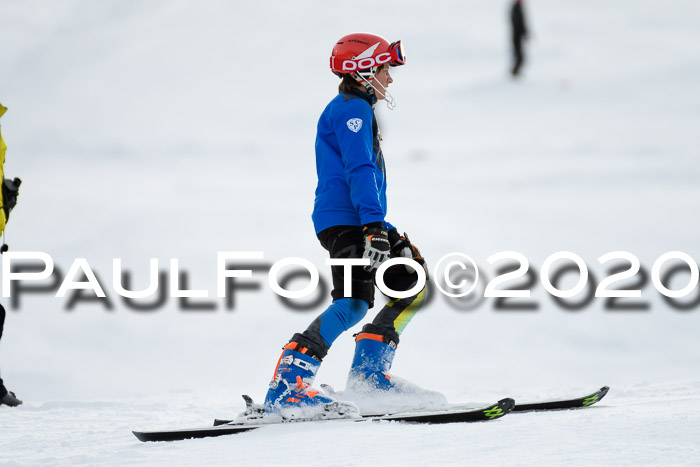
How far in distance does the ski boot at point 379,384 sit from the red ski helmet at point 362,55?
4.21ft

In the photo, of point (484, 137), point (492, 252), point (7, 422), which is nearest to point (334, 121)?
point (7, 422)

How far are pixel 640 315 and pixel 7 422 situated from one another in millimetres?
8313

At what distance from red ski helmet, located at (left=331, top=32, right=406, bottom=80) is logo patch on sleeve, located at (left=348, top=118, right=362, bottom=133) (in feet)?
1.03

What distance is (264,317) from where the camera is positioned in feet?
37.6

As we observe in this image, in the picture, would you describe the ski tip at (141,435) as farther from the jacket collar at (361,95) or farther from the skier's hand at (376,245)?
the jacket collar at (361,95)

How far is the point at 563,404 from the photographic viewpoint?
4.29 m

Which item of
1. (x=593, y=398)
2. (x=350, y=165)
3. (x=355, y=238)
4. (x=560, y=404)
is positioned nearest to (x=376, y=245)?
(x=355, y=238)

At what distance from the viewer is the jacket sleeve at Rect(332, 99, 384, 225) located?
12.8ft

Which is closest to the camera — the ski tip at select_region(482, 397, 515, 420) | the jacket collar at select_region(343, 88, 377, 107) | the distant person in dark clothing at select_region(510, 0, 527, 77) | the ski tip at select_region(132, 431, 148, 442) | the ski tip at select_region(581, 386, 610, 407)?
the ski tip at select_region(482, 397, 515, 420)

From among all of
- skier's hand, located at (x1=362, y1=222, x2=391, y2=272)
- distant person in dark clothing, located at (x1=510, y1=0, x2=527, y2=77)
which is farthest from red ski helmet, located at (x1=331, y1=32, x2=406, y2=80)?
distant person in dark clothing, located at (x1=510, y1=0, x2=527, y2=77)

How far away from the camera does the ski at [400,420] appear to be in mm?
3840

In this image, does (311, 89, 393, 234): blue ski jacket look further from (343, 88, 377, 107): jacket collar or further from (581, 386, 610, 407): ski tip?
(581, 386, 610, 407): ski tip

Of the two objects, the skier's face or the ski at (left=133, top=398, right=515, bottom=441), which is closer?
the ski at (left=133, top=398, right=515, bottom=441)

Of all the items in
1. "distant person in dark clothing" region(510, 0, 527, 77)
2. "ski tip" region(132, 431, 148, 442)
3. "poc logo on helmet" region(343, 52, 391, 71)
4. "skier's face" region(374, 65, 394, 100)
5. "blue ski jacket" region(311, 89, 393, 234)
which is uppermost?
"distant person in dark clothing" region(510, 0, 527, 77)
